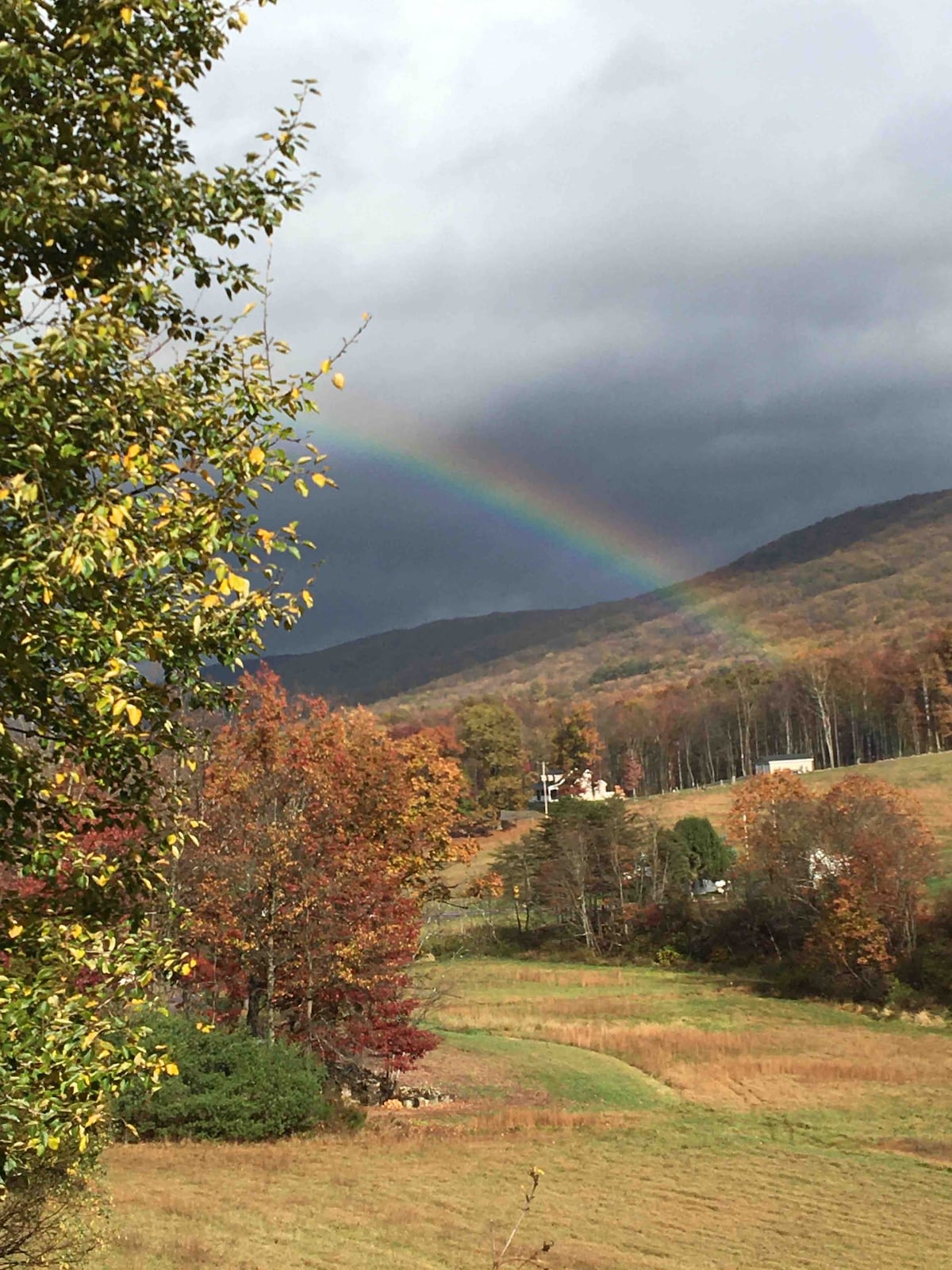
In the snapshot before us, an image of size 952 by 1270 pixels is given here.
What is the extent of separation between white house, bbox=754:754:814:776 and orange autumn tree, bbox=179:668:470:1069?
97.1m

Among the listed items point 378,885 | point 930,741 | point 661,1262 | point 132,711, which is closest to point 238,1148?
point 378,885

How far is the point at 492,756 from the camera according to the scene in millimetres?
134750

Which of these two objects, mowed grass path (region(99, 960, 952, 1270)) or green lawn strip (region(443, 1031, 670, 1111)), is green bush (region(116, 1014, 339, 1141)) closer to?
mowed grass path (region(99, 960, 952, 1270))

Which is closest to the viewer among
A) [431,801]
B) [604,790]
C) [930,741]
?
[431,801]

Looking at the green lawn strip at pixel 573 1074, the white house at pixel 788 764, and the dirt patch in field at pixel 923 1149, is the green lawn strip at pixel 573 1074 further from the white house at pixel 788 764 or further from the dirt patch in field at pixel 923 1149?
the white house at pixel 788 764

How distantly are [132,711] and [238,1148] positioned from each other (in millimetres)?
24006

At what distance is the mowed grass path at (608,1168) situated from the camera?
59.8ft

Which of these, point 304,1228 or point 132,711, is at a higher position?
point 132,711

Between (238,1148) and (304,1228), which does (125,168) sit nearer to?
(304,1228)

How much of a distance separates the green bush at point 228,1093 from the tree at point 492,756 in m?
104

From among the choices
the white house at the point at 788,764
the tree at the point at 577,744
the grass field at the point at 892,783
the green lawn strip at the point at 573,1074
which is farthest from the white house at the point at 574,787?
the green lawn strip at the point at 573,1074

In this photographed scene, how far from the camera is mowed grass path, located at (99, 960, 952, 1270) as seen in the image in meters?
18.2

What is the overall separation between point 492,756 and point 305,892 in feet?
351

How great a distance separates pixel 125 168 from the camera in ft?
21.3
